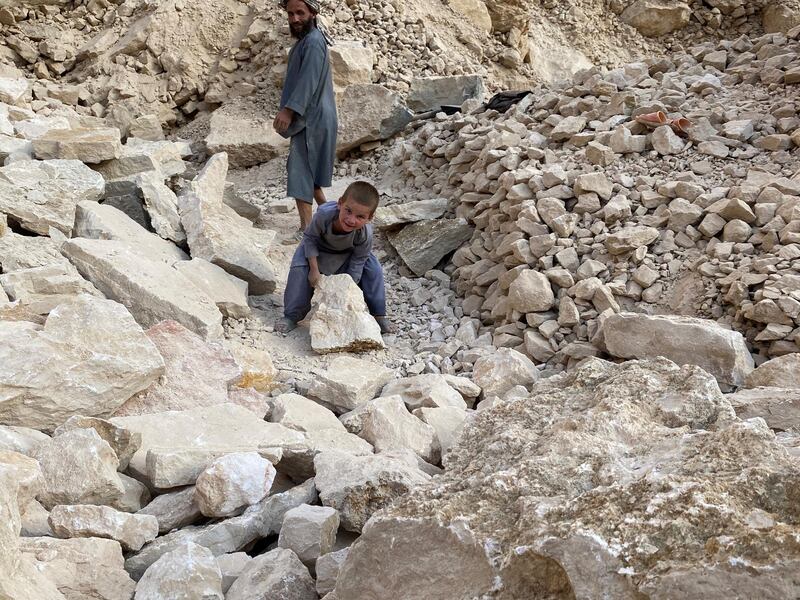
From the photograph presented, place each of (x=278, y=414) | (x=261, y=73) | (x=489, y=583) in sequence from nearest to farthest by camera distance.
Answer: (x=489, y=583) → (x=278, y=414) → (x=261, y=73)

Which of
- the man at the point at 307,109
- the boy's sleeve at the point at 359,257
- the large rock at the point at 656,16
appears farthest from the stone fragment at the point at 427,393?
the large rock at the point at 656,16

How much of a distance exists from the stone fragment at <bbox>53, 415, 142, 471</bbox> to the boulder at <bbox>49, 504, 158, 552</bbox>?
1.15 ft

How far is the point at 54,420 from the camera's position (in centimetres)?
262

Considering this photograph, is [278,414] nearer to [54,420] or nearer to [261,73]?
[54,420]

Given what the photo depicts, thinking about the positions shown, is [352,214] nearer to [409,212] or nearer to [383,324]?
[383,324]

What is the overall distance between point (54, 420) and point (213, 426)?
532 mm

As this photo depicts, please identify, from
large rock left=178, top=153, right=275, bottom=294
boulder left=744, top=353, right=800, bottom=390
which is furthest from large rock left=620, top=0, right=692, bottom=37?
boulder left=744, top=353, right=800, bottom=390

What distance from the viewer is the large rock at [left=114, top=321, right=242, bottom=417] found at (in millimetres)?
2955

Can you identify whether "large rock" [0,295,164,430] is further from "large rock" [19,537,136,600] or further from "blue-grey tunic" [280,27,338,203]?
"blue-grey tunic" [280,27,338,203]

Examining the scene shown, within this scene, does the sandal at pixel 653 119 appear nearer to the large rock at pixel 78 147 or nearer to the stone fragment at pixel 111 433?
the large rock at pixel 78 147

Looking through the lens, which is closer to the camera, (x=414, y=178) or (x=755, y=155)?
(x=755, y=155)

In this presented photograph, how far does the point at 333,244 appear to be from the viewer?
14.6 feet

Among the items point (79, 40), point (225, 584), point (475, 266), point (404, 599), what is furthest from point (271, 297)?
point (79, 40)

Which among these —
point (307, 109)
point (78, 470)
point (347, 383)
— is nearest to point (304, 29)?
point (307, 109)
